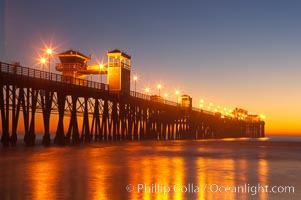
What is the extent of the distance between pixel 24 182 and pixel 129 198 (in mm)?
4539

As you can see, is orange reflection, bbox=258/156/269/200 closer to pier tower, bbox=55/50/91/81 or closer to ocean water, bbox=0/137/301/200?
ocean water, bbox=0/137/301/200

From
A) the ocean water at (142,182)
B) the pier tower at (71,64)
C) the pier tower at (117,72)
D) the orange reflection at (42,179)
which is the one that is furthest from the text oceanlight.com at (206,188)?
the pier tower at (71,64)

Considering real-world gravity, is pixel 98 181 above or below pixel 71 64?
below

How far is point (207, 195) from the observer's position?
13.1 m

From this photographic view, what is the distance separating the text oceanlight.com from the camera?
13.8 m

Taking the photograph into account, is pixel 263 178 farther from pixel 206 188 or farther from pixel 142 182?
pixel 142 182

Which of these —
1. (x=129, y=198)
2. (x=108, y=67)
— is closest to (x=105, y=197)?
(x=129, y=198)

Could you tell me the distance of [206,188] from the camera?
14570 mm

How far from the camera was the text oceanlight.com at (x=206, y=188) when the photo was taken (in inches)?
545

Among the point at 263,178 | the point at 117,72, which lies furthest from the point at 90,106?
the point at 263,178

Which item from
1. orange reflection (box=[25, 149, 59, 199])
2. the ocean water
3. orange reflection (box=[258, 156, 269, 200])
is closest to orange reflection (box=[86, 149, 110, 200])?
the ocean water

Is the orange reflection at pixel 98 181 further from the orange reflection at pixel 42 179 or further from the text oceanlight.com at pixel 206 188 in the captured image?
the orange reflection at pixel 42 179
